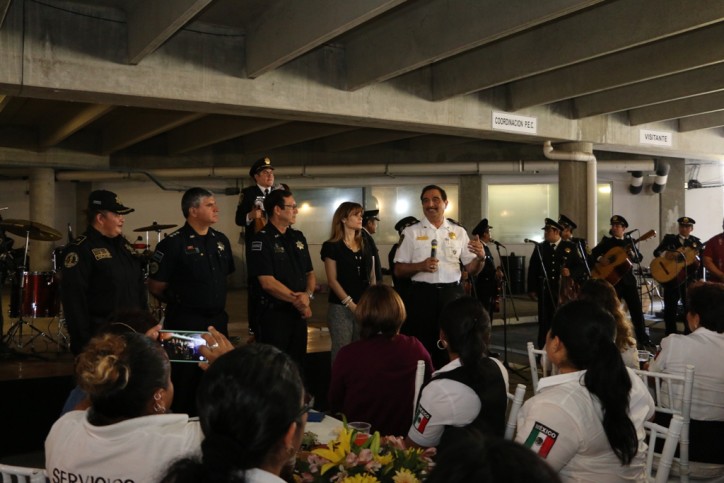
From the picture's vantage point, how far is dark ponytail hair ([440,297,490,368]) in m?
2.39

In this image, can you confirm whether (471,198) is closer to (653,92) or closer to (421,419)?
(653,92)

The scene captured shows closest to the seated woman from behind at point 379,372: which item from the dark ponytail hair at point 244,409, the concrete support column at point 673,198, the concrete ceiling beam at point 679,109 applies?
the dark ponytail hair at point 244,409

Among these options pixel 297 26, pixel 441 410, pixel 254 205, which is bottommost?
pixel 441 410

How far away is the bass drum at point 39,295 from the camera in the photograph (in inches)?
270

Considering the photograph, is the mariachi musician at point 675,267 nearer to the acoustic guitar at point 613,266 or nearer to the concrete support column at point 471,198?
the acoustic guitar at point 613,266

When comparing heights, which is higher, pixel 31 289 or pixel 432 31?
pixel 432 31

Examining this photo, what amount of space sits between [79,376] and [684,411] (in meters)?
2.28

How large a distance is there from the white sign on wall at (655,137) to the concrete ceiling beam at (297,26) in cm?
691

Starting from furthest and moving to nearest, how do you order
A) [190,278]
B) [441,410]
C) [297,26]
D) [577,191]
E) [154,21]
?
[577,191] < [297,26] < [154,21] < [190,278] < [441,410]

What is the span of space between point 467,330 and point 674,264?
7.96 metres

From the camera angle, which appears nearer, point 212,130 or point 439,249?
point 439,249

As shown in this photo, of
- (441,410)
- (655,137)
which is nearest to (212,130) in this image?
(655,137)

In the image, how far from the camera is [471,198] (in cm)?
1525

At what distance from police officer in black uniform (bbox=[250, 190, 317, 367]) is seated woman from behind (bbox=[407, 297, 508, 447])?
87.8 inches
